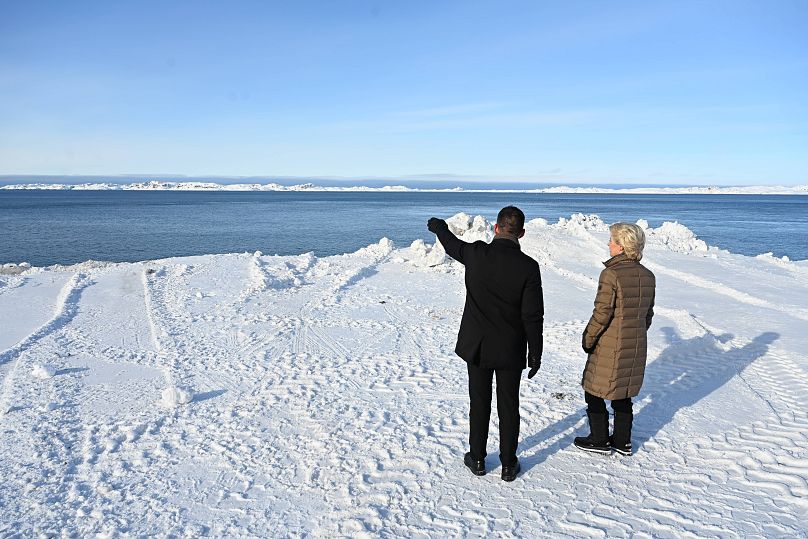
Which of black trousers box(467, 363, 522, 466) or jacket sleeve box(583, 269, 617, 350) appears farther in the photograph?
jacket sleeve box(583, 269, 617, 350)

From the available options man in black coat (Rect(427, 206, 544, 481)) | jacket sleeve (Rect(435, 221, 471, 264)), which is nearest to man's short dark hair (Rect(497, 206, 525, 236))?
man in black coat (Rect(427, 206, 544, 481))

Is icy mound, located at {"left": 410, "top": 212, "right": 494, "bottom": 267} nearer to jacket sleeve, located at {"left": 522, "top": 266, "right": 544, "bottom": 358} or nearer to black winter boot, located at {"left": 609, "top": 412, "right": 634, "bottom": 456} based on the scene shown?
black winter boot, located at {"left": 609, "top": 412, "right": 634, "bottom": 456}

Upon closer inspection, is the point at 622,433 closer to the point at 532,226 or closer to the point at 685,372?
the point at 685,372

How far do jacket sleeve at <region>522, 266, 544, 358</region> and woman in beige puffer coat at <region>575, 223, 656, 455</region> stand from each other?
0.70 meters

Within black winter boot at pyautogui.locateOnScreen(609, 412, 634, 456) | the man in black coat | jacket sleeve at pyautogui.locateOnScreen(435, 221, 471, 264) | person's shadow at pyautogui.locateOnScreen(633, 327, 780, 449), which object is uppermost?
jacket sleeve at pyautogui.locateOnScreen(435, 221, 471, 264)

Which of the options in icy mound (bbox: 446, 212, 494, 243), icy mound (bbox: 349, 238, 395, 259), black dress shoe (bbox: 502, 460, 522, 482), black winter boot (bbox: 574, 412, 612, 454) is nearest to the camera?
black dress shoe (bbox: 502, 460, 522, 482)

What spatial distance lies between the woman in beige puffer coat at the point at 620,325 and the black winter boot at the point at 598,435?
46 millimetres

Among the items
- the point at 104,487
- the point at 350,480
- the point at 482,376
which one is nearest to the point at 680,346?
the point at 482,376

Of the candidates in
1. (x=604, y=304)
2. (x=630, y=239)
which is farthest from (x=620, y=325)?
(x=630, y=239)

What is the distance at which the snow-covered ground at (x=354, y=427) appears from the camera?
393 centimetres

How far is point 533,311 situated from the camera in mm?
3797

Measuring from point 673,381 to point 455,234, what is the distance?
389 inches

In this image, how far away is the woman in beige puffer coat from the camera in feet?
13.8

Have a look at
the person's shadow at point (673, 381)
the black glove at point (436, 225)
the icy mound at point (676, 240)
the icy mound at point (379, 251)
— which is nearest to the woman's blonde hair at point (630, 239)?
the black glove at point (436, 225)
